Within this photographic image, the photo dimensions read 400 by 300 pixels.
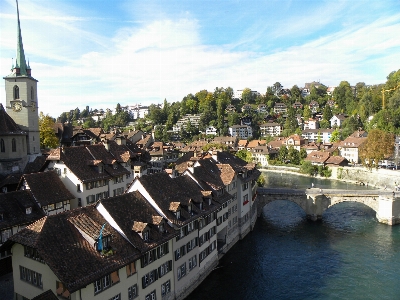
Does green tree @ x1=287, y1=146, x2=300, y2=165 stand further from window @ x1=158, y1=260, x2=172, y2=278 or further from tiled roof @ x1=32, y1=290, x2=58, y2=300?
tiled roof @ x1=32, y1=290, x2=58, y2=300

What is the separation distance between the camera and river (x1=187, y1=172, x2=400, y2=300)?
32.1 m

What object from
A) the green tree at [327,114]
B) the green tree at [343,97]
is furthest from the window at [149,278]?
the green tree at [343,97]

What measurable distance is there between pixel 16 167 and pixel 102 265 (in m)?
25.9

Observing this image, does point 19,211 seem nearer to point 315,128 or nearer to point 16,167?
point 16,167

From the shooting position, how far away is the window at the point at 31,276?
20.8 metres

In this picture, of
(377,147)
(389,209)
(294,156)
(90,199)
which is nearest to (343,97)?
(294,156)

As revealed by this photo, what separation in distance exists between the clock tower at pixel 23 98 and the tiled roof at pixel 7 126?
292cm

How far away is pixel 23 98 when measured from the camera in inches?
1710

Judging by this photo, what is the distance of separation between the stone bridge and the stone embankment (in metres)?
25.6

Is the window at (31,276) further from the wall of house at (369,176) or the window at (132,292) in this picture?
the wall of house at (369,176)

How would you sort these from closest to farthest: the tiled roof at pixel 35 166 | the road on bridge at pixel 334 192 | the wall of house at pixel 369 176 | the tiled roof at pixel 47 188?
the tiled roof at pixel 47 188 → the tiled roof at pixel 35 166 → the road on bridge at pixel 334 192 → the wall of house at pixel 369 176

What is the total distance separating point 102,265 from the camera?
20.1 metres

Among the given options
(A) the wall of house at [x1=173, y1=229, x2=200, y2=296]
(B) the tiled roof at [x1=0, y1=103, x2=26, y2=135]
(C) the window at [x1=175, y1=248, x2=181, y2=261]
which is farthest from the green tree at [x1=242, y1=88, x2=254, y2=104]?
(C) the window at [x1=175, y1=248, x2=181, y2=261]

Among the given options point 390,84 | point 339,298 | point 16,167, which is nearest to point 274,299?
point 339,298
